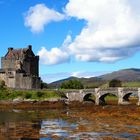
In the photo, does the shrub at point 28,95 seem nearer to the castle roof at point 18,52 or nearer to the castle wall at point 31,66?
the castle wall at point 31,66

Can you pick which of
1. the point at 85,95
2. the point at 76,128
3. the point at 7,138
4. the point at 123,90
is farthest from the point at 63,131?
the point at 85,95

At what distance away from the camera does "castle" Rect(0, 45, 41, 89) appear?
9419 cm

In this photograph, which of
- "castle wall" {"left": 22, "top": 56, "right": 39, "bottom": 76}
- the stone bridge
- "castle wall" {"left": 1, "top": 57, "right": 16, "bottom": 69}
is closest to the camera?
the stone bridge

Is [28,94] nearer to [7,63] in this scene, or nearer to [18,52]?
[7,63]

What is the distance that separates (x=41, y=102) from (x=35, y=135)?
155 ft

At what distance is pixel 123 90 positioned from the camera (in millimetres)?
82312

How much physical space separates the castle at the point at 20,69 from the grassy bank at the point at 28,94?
5209 millimetres

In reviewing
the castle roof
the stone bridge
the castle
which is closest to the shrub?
the castle

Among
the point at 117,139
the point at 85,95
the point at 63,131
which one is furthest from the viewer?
the point at 85,95

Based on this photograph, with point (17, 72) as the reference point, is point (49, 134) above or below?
below

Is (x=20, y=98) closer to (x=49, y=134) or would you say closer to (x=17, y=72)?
(x=17, y=72)

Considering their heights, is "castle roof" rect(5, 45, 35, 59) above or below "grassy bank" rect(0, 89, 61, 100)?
above

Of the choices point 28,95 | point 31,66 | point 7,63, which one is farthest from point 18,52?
point 28,95

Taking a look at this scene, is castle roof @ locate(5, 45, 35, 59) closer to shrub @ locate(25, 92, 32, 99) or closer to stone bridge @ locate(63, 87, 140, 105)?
shrub @ locate(25, 92, 32, 99)
